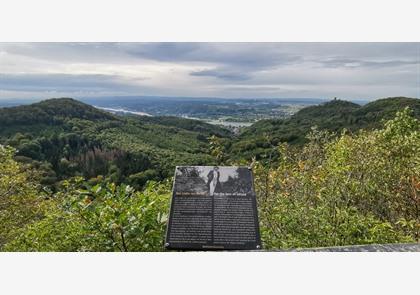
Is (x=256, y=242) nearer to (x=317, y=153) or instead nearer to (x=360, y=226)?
(x=360, y=226)

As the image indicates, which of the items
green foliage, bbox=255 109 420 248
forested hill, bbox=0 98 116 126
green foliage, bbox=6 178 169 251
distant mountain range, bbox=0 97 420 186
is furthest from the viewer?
forested hill, bbox=0 98 116 126

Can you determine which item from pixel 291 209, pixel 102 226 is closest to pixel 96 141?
pixel 291 209

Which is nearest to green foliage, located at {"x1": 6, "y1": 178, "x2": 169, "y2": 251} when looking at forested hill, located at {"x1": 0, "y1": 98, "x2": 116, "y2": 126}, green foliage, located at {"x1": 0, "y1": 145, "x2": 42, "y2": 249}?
green foliage, located at {"x1": 0, "y1": 145, "x2": 42, "y2": 249}

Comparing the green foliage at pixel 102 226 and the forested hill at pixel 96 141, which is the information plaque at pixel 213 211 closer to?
the green foliage at pixel 102 226

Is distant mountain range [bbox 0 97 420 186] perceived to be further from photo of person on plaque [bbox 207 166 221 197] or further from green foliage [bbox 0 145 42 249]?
photo of person on plaque [bbox 207 166 221 197]

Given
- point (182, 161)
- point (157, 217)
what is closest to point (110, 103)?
point (182, 161)

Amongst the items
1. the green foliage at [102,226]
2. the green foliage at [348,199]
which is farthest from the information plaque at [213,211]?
the green foliage at [348,199]
